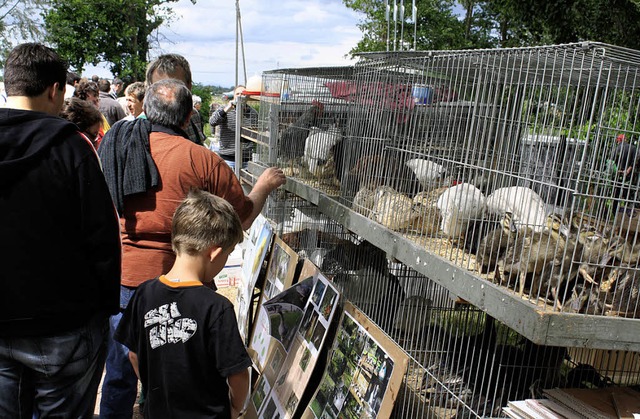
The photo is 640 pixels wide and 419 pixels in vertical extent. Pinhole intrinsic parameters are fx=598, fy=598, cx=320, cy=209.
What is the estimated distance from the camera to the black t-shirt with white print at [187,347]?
105 inches

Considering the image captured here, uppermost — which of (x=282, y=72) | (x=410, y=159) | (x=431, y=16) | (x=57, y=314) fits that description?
(x=431, y=16)

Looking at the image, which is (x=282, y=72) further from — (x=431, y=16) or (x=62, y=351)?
(x=431, y=16)

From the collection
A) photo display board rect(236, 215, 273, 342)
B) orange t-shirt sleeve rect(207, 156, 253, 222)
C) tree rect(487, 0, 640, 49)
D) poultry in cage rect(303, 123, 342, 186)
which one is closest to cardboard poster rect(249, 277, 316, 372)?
orange t-shirt sleeve rect(207, 156, 253, 222)

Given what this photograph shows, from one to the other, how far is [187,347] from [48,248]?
0.74 metres

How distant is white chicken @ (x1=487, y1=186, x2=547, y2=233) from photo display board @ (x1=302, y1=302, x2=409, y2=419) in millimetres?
797

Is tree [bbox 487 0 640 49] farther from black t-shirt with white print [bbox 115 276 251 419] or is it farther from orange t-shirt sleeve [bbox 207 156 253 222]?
black t-shirt with white print [bbox 115 276 251 419]

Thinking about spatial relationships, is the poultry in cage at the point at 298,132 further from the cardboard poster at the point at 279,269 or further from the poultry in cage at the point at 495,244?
the poultry in cage at the point at 495,244

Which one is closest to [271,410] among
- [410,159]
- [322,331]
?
Answer: [322,331]

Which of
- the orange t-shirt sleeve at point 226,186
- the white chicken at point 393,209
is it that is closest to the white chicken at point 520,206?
the white chicken at point 393,209

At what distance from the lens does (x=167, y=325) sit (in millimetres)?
2703

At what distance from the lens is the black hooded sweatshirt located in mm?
2506

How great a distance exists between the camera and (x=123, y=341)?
2922mm

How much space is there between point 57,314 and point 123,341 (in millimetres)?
402

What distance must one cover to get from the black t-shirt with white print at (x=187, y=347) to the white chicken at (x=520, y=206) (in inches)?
52.2
